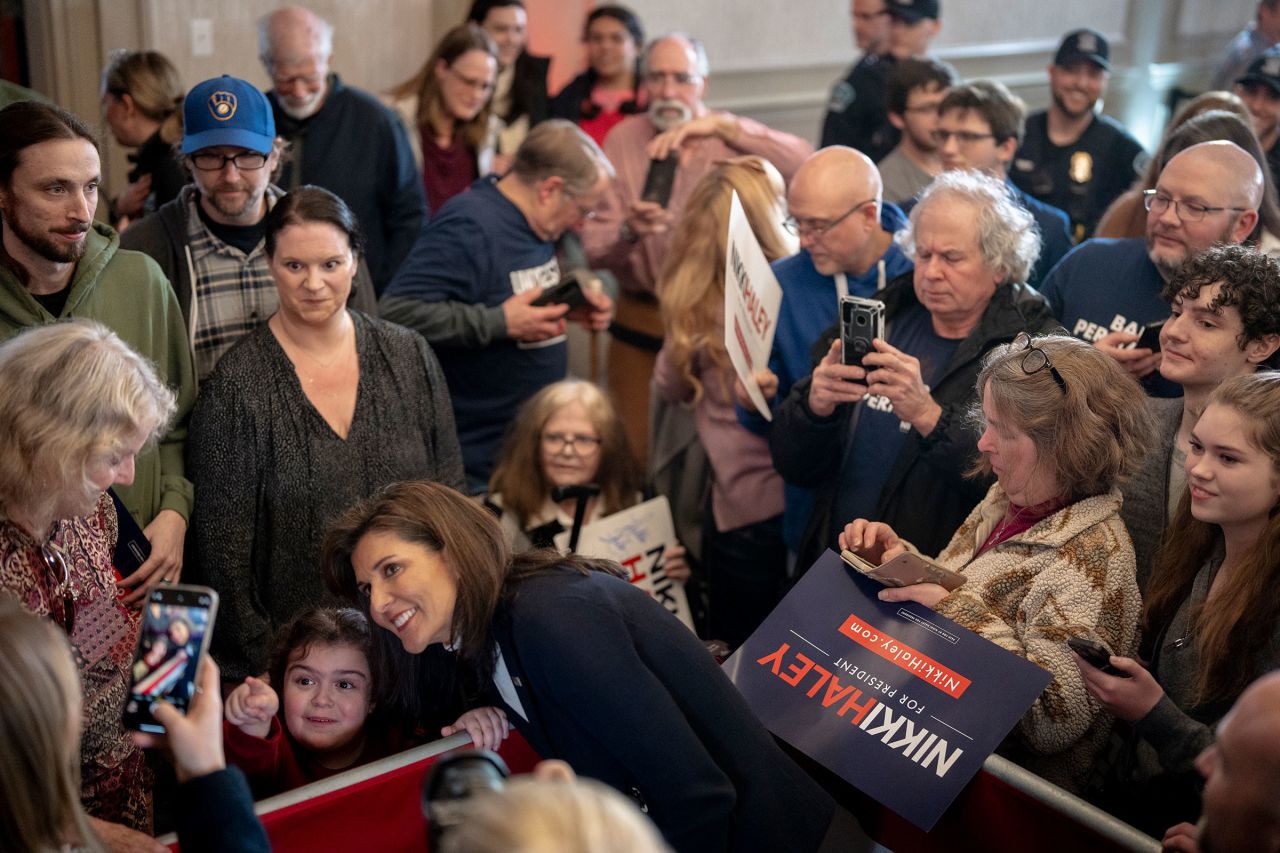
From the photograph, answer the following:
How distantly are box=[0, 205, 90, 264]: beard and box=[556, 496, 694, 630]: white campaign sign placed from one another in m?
1.34

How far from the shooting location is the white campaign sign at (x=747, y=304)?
276 centimetres

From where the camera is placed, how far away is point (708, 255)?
3309 mm

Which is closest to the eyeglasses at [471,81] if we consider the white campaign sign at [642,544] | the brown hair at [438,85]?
the brown hair at [438,85]

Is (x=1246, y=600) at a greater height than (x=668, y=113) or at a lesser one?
lesser

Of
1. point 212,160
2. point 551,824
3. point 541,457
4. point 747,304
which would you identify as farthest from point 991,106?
point 551,824

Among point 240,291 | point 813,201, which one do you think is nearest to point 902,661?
point 813,201

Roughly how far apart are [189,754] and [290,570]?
110cm

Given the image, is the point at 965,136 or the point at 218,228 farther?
the point at 965,136

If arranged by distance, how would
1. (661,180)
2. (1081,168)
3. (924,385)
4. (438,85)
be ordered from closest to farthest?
(924,385)
(661,180)
(438,85)
(1081,168)

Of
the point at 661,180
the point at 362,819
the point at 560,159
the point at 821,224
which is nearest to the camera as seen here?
the point at 362,819

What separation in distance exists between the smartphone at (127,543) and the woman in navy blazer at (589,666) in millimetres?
536

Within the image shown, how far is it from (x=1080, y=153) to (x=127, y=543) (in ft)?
12.3

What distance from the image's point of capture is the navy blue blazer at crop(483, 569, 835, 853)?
1.83 meters

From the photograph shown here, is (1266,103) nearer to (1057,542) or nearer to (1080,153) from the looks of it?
(1080,153)
